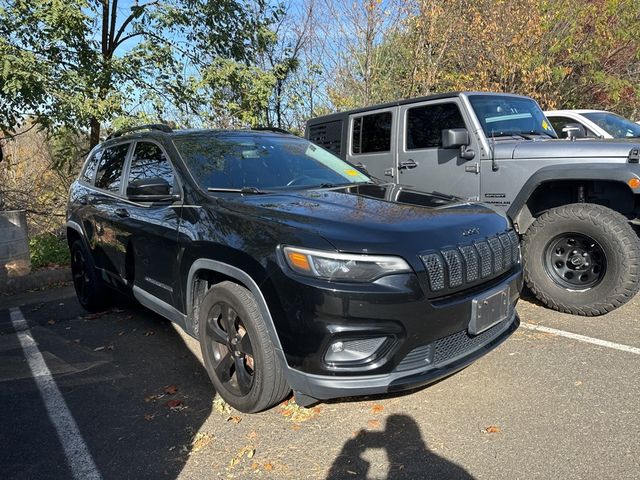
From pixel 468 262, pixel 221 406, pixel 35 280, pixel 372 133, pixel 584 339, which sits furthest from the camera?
pixel 35 280

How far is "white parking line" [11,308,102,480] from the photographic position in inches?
104

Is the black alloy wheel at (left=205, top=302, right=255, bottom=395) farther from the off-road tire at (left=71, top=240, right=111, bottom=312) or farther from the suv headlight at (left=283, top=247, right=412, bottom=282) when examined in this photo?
the off-road tire at (left=71, top=240, right=111, bottom=312)

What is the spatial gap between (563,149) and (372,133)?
242 centimetres

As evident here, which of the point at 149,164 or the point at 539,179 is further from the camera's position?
the point at 539,179

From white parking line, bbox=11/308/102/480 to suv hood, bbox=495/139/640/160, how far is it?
4252 mm

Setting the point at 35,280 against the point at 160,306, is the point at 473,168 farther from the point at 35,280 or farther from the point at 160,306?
the point at 35,280

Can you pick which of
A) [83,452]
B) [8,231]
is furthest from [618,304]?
[8,231]

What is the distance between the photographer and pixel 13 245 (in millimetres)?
6328

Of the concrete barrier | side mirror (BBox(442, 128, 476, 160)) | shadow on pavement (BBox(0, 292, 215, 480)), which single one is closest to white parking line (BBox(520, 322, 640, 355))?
side mirror (BBox(442, 128, 476, 160))

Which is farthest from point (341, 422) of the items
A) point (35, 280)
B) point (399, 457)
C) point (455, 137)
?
point (35, 280)

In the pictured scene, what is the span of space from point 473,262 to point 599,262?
7.81ft

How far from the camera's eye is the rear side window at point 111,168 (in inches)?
177

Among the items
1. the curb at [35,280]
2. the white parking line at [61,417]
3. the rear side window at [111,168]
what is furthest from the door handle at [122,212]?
the curb at [35,280]

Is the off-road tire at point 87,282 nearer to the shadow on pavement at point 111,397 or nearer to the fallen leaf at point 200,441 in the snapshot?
the shadow on pavement at point 111,397
